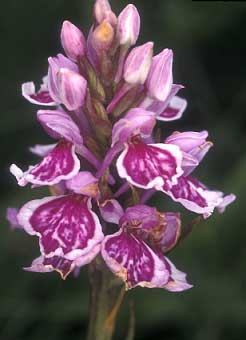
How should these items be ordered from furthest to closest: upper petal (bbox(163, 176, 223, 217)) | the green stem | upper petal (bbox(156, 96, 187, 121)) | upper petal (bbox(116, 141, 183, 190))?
upper petal (bbox(156, 96, 187, 121)), the green stem, upper petal (bbox(163, 176, 223, 217)), upper petal (bbox(116, 141, 183, 190))

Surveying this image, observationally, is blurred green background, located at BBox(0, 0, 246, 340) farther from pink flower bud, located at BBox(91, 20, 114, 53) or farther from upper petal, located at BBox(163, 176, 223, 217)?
pink flower bud, located at BBox(91, 20, 114, 53)

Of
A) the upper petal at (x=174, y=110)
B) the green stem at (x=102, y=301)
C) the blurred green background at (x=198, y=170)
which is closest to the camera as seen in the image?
the green stem at (x=102, y=301)

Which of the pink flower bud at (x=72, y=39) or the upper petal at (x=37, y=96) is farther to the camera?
the upper petal at (x=37, y=96)

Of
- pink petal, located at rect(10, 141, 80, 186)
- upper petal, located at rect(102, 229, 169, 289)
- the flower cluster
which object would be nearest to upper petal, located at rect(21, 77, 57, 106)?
the flower cluster

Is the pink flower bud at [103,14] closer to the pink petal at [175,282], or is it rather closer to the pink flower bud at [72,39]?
the pink flower bud at [72,39]

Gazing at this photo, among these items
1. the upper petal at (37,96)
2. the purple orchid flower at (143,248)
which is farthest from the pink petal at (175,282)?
the upper petal at (37,96)

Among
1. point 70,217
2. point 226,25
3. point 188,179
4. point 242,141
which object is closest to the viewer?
point 70,217

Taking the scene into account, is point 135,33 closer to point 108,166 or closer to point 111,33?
point 111,33

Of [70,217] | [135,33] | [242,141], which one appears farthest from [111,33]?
[242,141]
